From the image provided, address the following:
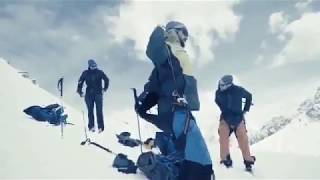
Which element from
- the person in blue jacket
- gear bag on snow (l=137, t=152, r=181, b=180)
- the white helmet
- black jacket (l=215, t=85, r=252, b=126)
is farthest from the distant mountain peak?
the person in blue jacket

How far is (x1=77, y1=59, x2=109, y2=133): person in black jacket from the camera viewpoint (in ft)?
46.9

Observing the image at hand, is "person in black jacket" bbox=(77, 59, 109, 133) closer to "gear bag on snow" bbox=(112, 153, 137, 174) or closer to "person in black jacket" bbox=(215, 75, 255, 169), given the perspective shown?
"person in black jacket" bbox=(215, 75, 255, 169)

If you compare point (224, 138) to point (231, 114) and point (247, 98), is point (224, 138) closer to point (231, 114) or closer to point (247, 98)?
point (231, 114)

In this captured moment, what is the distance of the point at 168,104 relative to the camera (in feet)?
18.5

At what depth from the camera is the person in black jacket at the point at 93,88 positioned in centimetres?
1430

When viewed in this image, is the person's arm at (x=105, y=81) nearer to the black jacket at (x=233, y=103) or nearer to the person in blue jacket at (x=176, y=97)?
the black jacket at (x=233, y=103)

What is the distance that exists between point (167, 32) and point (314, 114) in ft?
487

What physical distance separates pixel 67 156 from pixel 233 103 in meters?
3.99

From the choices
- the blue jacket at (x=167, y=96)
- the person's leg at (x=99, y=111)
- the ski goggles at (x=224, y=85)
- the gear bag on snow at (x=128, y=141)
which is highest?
the person's leg at (x=99, y=111)

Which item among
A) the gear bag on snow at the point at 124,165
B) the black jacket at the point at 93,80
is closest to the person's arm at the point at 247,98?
the gear bag on snow at the point at 124,165

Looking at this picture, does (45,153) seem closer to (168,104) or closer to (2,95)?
(168,104)

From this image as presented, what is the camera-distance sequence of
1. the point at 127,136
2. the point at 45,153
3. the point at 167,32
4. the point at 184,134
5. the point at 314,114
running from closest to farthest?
the point at 184,134 → the point at 167,32 → the point at 45,153 → the point at 127,136 → the point at 314,114

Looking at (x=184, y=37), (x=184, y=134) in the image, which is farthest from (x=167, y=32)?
(x=184, y=134)

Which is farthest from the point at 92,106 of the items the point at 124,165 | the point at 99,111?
the point at 124,165
